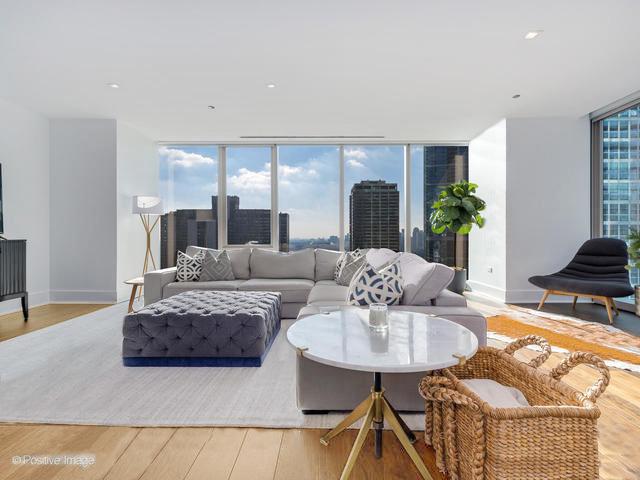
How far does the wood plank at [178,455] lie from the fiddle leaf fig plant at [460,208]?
445 cm

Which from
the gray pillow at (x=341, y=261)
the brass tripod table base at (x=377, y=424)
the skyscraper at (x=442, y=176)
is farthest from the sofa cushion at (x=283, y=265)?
the brass tripod table base at (x=377, y=424)

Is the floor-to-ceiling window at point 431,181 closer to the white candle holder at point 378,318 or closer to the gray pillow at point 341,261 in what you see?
the gray pillow at point 341,261

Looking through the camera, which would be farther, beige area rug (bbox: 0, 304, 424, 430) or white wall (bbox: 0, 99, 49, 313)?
white wall (bbox: 0, 99, 49, 313)

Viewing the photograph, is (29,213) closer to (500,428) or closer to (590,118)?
(500,428)

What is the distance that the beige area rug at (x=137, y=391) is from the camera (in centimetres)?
189

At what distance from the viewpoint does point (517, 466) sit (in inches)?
46.8

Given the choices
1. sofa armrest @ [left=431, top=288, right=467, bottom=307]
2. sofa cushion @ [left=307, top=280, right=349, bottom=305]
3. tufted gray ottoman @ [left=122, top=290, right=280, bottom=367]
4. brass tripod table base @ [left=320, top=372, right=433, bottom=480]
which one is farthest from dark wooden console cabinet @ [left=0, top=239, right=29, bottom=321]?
sofa armrest @ [left=431, top=288, right=467, bottom=307]

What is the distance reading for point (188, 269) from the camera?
14.0 feet

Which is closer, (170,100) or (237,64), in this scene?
(237,64)

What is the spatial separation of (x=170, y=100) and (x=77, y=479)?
13.0 ft

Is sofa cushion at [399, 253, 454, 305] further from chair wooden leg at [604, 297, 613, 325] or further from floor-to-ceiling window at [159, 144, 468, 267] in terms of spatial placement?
floor-to-ceiling window at [159, 144, 468, 267]

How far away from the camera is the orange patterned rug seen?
118 inches

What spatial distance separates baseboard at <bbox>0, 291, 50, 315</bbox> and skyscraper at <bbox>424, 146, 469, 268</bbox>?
19.9 ft

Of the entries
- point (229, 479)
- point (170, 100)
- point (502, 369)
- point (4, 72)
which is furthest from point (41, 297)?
point (502, 369)
